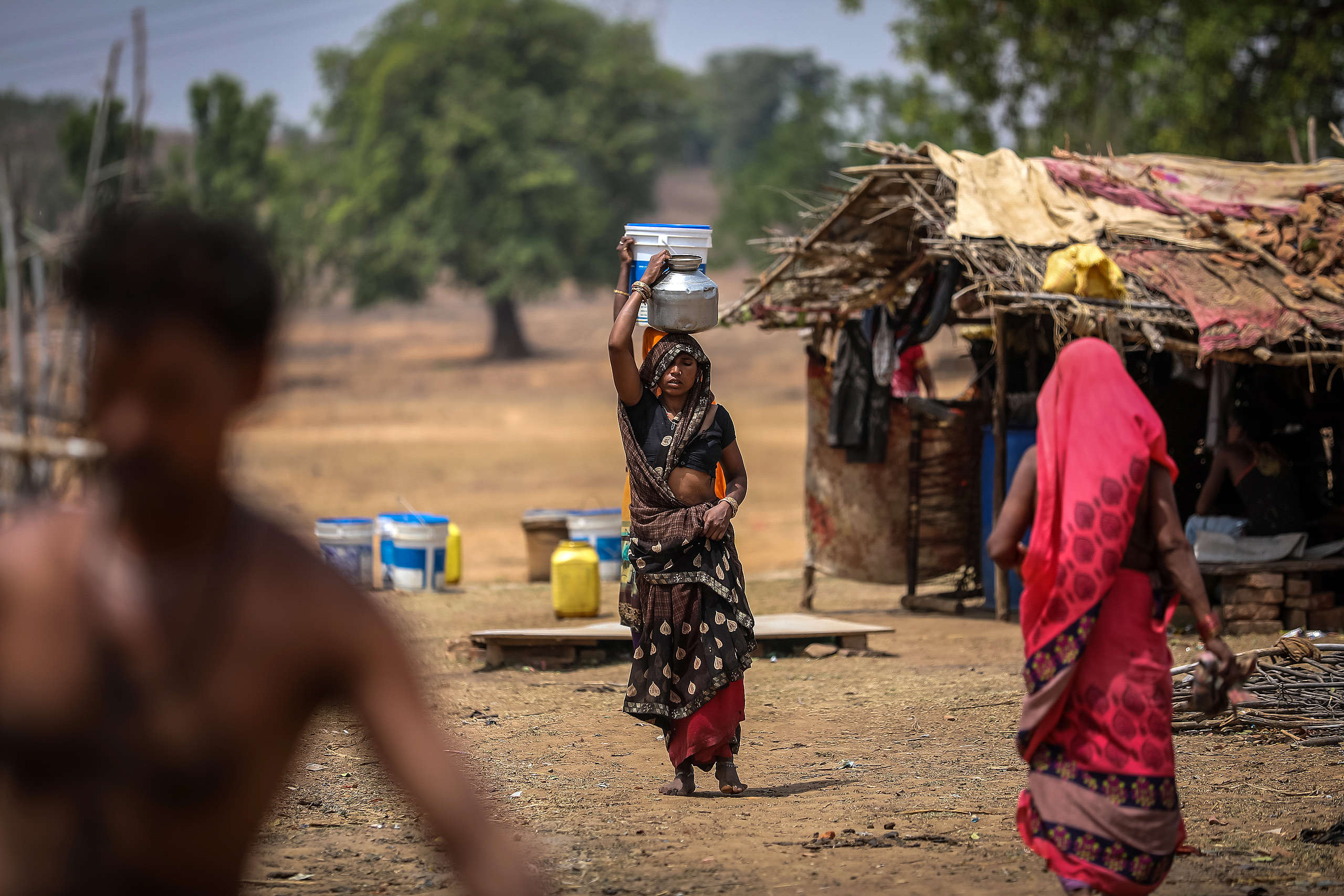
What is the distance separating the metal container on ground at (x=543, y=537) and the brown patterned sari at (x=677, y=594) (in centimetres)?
646

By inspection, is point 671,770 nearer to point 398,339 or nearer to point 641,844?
point 641,844

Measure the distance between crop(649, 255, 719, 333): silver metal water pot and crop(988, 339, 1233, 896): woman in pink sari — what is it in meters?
2.14

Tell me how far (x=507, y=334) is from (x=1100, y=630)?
1493 inches

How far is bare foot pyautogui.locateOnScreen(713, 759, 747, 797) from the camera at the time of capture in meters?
5.21

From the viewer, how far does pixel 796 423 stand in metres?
28.5

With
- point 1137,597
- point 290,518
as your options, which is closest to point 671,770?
point 1137,597

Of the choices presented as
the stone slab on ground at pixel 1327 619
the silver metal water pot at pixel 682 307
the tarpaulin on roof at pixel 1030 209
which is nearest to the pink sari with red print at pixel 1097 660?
the silver metal water pot at pixel 682 307

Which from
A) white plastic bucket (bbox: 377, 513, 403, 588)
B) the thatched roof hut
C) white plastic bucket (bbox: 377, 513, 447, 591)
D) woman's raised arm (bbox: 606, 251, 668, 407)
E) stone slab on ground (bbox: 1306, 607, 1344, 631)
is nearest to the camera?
woman's raised arm (bbox: 606, 251, 668, 407)

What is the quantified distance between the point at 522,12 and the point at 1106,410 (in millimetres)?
40449

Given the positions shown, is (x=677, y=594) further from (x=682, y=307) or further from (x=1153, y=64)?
(x=1153, y=64)

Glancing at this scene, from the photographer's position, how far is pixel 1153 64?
1916 cm

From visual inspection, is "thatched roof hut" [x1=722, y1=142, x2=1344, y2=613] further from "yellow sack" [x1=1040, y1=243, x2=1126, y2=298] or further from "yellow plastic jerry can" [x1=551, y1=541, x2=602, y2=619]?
"yellow sack" [x1=1040, y1=243, x2=1126, y2=298]

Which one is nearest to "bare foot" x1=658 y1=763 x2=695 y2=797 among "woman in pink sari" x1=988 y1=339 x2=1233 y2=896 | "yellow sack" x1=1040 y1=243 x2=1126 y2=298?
"woman in pink sari" x1=988 y1=339 x2=1233 y2=896

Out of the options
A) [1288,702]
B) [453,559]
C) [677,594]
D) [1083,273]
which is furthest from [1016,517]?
[453,559]
